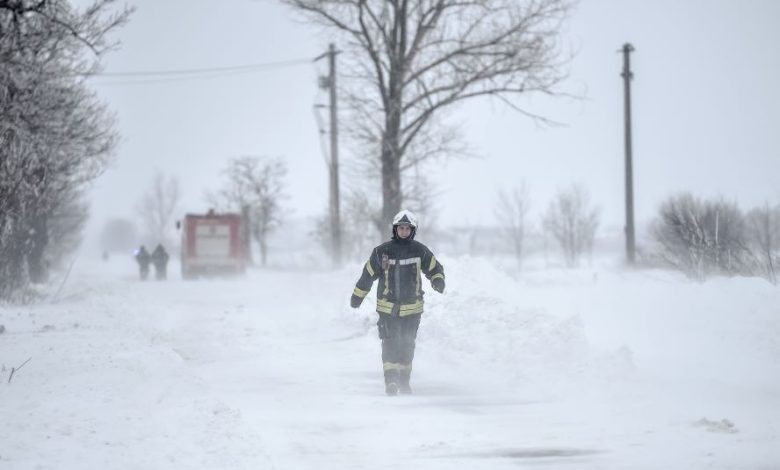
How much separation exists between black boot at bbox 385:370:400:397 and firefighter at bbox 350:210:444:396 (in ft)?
0.29

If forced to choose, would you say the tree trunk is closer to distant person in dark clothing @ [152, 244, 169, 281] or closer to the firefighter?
distant person in dark clothing @ [152, 244, 169, 281]

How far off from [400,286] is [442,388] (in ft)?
4.19

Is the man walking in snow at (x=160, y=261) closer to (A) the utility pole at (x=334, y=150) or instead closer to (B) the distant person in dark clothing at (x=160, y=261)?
(B) the distant person in dark clothing at (x=160, y=261)

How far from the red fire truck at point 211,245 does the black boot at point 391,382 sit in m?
31.8

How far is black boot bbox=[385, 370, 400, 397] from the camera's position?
8883 millimetres

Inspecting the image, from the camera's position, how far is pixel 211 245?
40.1 metres

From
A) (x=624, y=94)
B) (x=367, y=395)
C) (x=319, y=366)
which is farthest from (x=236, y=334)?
(x=624, y=94)

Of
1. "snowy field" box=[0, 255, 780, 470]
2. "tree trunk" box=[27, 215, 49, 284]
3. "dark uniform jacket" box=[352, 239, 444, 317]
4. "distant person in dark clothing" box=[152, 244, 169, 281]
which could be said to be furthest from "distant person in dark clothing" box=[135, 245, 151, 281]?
"dark uniform jacket" box=[352, 239, 444, 317]

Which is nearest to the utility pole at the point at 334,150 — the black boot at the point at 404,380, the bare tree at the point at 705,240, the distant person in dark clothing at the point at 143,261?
the bare tree at the point at 705,240

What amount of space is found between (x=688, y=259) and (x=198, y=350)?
1013 centimetres

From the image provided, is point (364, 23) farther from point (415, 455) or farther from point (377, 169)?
point (415, 455)

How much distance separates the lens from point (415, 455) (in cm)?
620

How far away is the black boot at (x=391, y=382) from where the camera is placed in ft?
29.1

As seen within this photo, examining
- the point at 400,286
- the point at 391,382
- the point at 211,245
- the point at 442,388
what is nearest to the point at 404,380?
the point at 391,382
